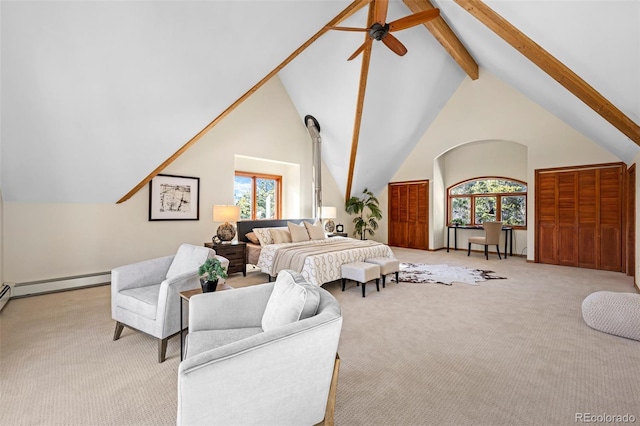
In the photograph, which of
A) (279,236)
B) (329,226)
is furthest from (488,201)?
(279,236)

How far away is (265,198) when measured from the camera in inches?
299

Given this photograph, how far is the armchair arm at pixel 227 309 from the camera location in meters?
1.98

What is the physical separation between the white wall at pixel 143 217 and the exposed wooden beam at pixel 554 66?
4.18 metres

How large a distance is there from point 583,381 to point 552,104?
485cm

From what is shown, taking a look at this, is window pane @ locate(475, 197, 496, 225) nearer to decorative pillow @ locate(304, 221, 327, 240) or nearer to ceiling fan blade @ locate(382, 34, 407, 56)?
decorative pillow @ locate(304, 221, 327, 240)

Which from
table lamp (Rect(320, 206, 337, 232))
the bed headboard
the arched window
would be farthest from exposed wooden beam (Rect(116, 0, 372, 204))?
the arched window

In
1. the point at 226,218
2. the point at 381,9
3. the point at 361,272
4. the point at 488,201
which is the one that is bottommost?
the point at 361,272

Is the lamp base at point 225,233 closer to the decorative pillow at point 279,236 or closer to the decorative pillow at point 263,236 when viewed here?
the decorative pillow at point 263,236

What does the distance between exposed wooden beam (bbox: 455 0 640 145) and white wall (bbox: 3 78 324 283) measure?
4180 millimetres

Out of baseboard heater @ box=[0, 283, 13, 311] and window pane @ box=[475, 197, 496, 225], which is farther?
window pane @ box=[475, 197, 496, 225]

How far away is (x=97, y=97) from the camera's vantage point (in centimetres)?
331

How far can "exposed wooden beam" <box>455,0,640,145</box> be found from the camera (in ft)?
10.8

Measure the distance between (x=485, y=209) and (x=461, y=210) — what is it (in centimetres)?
62

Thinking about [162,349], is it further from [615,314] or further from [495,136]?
[495,136]
